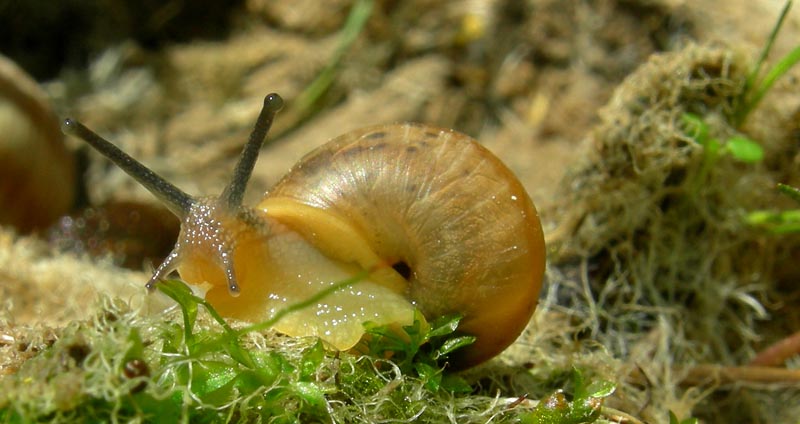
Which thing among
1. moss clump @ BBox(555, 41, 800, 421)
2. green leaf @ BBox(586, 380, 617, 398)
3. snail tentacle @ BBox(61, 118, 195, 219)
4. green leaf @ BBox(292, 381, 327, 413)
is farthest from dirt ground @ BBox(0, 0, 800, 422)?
green leaf @ BBox(292, 381, 327, 413)

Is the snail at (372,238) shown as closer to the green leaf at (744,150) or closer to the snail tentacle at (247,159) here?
the snail tentacle at (247,159)

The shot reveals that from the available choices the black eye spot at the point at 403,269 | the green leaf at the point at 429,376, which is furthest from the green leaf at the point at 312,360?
the black eye spot at the point at 403,269

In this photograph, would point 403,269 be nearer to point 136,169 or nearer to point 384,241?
point 384,241

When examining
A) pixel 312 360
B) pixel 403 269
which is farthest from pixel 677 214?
pixel 312 360

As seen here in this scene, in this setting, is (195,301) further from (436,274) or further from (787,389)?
(787,389)

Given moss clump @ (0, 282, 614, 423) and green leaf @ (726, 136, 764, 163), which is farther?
green leaf @ (726, 136, 764, 163)

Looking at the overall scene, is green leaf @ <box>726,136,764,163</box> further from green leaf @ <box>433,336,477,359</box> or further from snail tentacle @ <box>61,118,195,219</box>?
snail tentacle @ <box>61,118,195,219</box>
